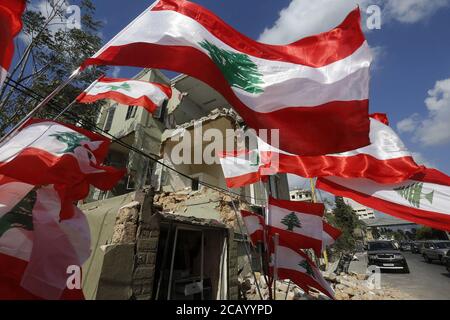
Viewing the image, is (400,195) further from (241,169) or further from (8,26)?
(8,26)

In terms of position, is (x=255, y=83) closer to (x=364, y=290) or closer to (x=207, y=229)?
(x=207, y=229)

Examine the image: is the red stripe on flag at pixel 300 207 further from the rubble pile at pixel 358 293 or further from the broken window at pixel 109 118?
the broken window at pixel 109 118

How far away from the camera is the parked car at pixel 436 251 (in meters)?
17.9

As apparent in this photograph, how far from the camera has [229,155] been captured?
17.6 feet

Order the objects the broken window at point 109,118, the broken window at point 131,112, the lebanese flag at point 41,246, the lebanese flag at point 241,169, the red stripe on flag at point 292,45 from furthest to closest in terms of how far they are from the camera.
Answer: the broken window at point 109,118
the broken window at point 131,112
the lebanese flag at point 241,169
the red stripe on flag at point 292,45
the lebanese flag at point 41,246

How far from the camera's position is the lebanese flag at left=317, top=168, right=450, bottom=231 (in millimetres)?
3055

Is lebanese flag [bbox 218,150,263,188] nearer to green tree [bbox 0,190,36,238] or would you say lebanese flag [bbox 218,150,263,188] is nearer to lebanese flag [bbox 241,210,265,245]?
lebanese flag [bbox 241,210,265,245]

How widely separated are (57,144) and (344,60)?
3711mm

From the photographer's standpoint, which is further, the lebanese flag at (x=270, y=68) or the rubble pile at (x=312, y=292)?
the rubble pile at (x=312, y=292)

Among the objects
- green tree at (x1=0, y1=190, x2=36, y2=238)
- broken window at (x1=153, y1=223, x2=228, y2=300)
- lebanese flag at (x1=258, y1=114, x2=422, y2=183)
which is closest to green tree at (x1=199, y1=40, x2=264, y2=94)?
lebanese flag at (x1=258, y1=114, x2=422, y2=183)

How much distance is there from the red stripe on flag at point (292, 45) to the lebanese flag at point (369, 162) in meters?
1.17

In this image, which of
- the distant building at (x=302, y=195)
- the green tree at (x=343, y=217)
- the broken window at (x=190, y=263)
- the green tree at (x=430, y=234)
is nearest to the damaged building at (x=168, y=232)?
the broken window at (x=190, y=263)

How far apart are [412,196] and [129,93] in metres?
5.08

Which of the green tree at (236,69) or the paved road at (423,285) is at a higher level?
the green tree at (236,69)
